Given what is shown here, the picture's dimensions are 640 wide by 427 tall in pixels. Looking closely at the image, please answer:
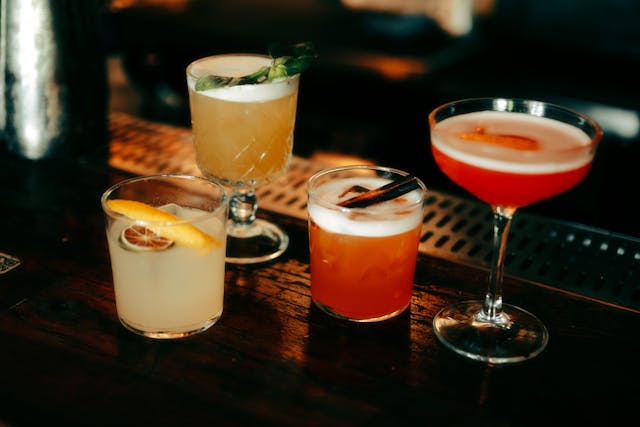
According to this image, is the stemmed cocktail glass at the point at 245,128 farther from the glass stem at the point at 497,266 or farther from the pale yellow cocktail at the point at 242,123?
the glass stem at the point at 497,266

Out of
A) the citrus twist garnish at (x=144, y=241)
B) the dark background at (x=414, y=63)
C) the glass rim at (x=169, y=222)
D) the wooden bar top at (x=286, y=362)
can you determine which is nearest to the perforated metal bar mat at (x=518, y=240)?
the wooden bar top at (x=286, y=362)

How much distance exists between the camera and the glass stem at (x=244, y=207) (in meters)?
1.54

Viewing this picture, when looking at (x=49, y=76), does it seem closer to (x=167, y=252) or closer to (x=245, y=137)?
(x=245, y=137)

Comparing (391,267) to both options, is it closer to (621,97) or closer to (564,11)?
(621,97)

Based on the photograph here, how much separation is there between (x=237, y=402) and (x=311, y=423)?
11cm

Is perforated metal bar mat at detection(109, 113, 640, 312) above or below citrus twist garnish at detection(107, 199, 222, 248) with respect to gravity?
below

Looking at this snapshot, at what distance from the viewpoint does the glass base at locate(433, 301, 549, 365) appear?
1.15 metres

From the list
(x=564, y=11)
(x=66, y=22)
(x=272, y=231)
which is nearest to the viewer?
(x=272, y=231)

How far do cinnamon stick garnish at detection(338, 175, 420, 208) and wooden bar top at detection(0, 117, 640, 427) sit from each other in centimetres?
19

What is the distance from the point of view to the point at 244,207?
5.06ft

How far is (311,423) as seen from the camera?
3.22 feet

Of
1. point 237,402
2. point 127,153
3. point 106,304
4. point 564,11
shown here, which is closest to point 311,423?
point 237,402

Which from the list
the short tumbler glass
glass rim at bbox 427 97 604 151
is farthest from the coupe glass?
glass rim at bbox 427 97 604 151

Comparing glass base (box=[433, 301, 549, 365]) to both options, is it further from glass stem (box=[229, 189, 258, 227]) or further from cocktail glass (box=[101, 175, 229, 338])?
glass stem (box=[229, 189, 258, 227])
